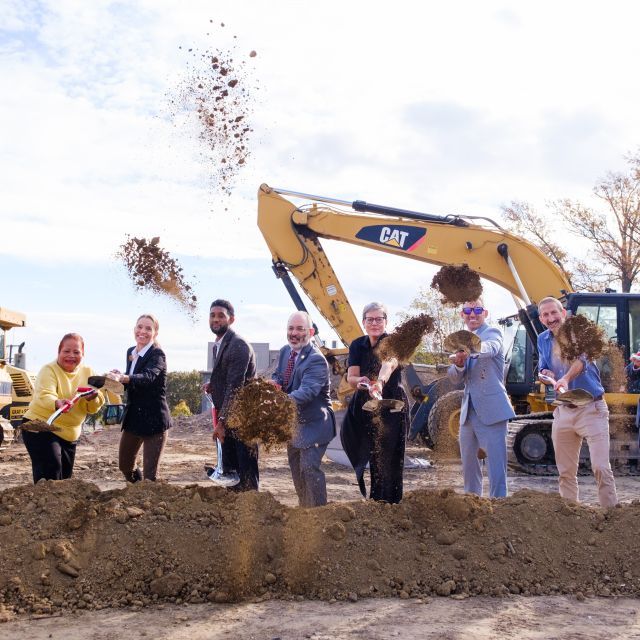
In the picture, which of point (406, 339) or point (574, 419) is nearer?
point (574, 419)

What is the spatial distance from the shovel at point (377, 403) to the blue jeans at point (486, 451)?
65 cm

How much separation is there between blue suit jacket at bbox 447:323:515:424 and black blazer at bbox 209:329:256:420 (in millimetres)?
1695

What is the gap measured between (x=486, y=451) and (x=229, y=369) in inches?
86.2

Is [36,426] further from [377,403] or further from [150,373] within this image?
[377,403]

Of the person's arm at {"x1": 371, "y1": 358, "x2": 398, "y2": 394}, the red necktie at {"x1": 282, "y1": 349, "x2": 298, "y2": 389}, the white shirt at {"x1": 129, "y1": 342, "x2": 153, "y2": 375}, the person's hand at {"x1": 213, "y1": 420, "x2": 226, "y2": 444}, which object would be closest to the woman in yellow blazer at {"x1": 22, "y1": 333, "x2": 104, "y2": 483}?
the white shirt at {"x1": 129, "y1": 342, "x2": 153, "y2": 375}

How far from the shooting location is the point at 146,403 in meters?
6.63

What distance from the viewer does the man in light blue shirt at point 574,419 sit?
20.3 feet

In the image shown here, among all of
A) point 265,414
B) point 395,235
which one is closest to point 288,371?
point 265,414

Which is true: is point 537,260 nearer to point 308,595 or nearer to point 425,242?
point 425,242

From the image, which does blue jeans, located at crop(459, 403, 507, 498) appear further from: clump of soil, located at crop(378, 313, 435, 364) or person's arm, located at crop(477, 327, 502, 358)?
clump of soil, located at crop(378, 313, 435, 364)

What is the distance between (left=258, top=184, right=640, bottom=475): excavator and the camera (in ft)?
38.2

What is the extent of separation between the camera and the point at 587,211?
94.4 ft

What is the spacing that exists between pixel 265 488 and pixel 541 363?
14.5 feet

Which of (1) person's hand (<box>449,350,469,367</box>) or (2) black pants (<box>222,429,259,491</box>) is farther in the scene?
(2) black pants (<box>222,429,259,491</box>)
